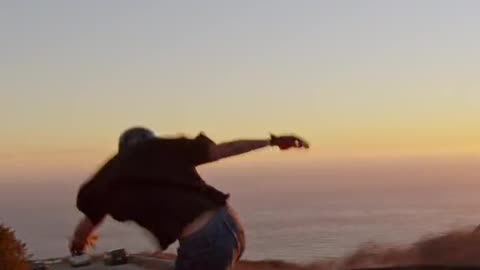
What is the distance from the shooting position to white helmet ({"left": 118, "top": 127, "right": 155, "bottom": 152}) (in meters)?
5.38

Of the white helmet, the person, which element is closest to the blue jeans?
the person

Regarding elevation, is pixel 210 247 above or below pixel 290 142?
below

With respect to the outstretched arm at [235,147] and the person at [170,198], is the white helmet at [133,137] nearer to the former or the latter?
the person at [170,198]

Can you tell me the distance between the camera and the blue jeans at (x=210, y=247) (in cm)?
520

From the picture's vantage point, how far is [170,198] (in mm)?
5234

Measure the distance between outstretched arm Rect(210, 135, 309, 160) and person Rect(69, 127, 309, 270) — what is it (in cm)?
3

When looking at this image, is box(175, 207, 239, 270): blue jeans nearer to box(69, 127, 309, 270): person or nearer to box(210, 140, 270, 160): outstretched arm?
box(69, 127, 309, 270): person

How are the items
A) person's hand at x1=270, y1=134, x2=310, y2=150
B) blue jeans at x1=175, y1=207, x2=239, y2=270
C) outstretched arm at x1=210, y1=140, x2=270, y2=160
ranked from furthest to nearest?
person's hand at x1=270, y1=134, x2=310, y2=150 → outstretched arm at x1=210, y1=140, x2=270, y2=160 → blue jeans at x1=175, y1=207, x2=239, y2=270

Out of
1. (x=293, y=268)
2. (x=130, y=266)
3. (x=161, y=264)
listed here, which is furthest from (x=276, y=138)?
(x=130, y=266)

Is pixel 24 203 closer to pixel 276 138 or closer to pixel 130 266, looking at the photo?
pixel 130 266

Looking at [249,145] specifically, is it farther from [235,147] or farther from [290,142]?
[290,142]

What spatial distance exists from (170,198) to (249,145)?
0.64 metres

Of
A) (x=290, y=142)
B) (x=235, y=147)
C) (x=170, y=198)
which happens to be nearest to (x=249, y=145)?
(x=235, y=147)

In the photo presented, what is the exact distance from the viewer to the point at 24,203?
138m
